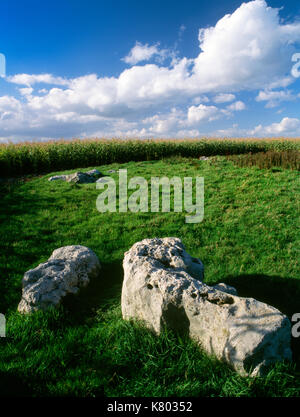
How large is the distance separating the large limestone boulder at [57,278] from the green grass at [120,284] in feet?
0.61

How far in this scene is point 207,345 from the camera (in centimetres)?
313

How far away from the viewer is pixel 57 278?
445 cm

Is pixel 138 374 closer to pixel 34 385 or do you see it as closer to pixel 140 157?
pixel 34 385

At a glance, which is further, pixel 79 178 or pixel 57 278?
pixel 79 178

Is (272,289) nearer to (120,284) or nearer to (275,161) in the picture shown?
(120,284)

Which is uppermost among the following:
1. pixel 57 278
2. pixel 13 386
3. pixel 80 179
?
pixel 80 179

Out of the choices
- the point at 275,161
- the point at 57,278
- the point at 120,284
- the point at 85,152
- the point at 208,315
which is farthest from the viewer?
the point at 85,152

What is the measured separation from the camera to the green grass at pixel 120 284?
2873 mm

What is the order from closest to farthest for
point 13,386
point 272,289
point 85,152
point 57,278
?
point 13,386 → point 57,278 → point 272,289 → point 85,152

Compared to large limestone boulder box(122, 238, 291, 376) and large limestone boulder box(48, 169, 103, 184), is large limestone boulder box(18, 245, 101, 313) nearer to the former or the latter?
large limestone boulder box(122, 238, 291, 376)

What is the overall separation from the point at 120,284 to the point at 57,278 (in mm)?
1274

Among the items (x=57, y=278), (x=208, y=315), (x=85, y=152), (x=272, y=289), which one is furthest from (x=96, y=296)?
(x=85, y=152)

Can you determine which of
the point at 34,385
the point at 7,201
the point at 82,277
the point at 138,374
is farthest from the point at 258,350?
the point at 7,201

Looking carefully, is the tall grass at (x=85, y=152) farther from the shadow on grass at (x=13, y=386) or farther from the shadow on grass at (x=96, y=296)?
the shadow on grass at (x=13, y=386)
